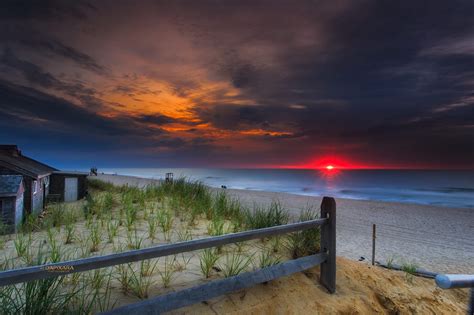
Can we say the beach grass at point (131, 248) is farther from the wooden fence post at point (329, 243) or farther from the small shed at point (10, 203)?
the small shed at point (10, 203)

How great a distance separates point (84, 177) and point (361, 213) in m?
23.8

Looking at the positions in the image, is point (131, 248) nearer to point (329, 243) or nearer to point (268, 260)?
point (268, 260)

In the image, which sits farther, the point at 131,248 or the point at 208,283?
the point at 131,248

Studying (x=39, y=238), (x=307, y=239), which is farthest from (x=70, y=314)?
(x=39, y=238)

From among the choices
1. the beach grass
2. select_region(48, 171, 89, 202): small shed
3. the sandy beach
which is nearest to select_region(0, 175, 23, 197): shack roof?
the beach grass

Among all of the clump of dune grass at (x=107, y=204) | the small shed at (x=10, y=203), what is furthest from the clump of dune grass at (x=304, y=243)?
the small shed at (x=10, y=203)

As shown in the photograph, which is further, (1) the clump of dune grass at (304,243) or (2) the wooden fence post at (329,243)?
(1) the clump of dune grass at (304,243)

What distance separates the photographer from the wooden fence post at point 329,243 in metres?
4.52

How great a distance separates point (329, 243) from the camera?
4.62m

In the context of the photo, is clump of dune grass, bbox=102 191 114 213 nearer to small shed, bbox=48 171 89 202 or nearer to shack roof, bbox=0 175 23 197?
shack roof, bbox=0 175 23 197

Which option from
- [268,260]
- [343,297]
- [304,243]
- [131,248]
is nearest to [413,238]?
[304,243]

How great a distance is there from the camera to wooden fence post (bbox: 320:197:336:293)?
452cm

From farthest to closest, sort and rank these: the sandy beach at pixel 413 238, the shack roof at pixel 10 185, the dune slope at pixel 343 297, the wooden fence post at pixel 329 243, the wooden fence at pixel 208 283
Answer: the shack roof at pixel 10 185
the sandy beach at pixel 413 238
the wooden fence post at pixel 329 243
the dune slope at pixel 343 297
the wooden fence at pixel 208 283

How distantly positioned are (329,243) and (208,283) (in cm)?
225
